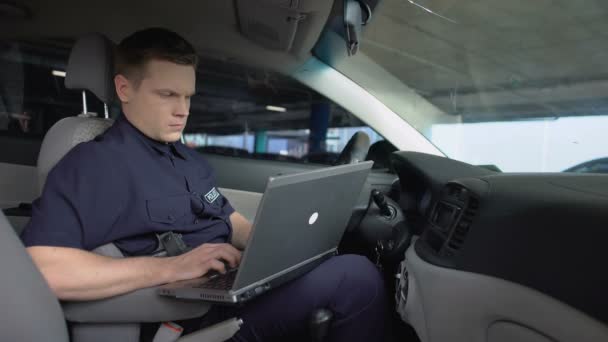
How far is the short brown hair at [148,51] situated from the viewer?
4.56 ft

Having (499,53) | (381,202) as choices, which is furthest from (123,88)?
(499,53)

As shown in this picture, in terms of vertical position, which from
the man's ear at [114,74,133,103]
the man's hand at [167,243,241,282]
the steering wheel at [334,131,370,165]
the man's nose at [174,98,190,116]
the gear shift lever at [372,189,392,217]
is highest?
the man's ear at [114,74,133,103]

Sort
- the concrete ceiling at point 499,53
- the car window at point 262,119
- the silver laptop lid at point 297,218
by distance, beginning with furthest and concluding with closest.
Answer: the car window at point 262,119 < the concrete ceiling at point 499,53 < the silver laptop lid at point 297,218

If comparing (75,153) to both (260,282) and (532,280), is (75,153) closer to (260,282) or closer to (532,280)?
(260,282)

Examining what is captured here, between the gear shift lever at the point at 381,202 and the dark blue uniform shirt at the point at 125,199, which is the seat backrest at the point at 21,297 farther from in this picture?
the gear shift lever at the point at 381,202

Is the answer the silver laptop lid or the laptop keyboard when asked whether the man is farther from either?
the silver laptop lid

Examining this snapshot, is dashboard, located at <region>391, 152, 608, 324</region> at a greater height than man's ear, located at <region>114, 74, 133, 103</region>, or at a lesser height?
lesser

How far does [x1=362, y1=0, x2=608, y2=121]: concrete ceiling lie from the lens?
2.12 metres

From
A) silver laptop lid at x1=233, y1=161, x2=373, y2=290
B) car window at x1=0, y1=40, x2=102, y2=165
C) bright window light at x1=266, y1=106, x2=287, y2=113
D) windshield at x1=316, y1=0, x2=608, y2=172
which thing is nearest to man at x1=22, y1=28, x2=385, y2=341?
silver laptop lid at x1=233, y1=161, x2=373, y2=290

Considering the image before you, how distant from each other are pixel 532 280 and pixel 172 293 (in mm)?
787

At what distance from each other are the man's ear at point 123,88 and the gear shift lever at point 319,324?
87cm

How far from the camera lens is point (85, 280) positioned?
1.05 meters

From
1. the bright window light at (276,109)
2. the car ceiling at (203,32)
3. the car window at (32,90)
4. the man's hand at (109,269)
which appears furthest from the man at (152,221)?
the bright window light at (276,109)

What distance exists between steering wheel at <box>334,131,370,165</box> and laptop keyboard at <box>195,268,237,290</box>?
76 centimetres
